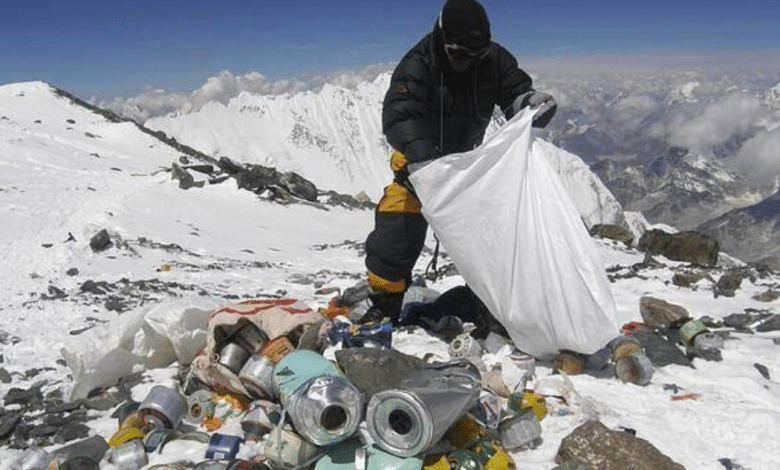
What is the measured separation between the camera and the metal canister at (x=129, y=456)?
344cm

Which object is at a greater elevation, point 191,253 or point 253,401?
point 253,401

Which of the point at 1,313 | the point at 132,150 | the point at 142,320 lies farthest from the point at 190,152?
the point at 142,320

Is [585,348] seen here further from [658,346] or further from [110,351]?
[110,351]

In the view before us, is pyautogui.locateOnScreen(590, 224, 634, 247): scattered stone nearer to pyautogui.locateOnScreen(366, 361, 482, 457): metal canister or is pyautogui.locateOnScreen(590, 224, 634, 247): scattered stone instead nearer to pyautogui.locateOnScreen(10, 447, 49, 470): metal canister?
pyautogui.locateOnScreen(366, 361, 482, 457): metal canister

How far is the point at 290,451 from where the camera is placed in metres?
3.18

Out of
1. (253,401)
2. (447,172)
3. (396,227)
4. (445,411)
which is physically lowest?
(253,401)

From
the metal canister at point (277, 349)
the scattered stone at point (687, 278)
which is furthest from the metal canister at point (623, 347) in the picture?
the scattered stone at point (687, 278)

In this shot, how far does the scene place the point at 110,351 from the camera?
15.2 feet

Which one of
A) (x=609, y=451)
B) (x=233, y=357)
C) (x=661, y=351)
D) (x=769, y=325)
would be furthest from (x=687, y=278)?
(x=233, y=357)

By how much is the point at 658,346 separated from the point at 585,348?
37.2 inches

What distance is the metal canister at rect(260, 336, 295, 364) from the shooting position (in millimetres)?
4153

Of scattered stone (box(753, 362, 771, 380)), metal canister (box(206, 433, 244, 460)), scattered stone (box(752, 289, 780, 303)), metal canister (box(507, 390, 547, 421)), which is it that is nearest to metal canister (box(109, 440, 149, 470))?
metal canister (box(206, 433, 244, 460))

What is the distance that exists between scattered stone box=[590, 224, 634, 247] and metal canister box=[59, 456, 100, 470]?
646 inches

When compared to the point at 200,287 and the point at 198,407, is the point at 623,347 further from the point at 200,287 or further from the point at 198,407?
the point at 200,287
